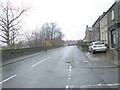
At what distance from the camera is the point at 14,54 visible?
30.9 metres

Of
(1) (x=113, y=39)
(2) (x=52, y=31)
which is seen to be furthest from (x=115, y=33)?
(2) (x=52, y=31)

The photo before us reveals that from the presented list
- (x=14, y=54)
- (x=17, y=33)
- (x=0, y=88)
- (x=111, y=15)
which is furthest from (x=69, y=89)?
(x=17, y=33)

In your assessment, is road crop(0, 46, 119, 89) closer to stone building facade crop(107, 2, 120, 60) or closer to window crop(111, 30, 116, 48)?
stone building facade crop(107, 2, 120, 60)

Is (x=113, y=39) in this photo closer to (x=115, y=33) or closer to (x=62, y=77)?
(x=115, y=33)

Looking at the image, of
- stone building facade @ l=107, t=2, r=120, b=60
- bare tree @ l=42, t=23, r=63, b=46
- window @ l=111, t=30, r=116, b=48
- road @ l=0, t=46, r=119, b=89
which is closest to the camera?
road @ l=0, t=46, r=119, b=89

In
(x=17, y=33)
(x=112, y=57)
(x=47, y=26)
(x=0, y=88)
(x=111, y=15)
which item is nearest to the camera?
(x=0, y=88)

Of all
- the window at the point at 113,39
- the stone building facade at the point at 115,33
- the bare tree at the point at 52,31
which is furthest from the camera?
the bare tree at the point at 52,31

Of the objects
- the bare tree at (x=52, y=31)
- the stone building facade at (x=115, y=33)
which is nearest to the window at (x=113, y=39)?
the stone building facade at (x=115, y=33)

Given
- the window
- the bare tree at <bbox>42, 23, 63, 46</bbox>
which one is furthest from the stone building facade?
the bare tree at <bbox>42, 23, 63, 46</bbox>

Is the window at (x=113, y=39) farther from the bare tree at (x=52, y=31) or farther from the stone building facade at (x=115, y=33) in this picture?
the bare tree at (x=52, y=31)

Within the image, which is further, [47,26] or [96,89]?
[47,26]

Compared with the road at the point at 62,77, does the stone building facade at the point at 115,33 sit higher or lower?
higher

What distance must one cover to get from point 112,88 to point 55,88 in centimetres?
232

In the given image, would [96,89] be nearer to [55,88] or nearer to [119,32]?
[55,88]
